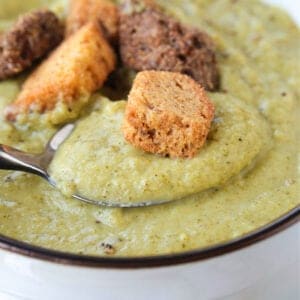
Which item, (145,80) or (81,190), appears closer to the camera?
(81,190)

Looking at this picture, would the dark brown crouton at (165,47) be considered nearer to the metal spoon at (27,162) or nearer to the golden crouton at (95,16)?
the golden crouton at (95,16)

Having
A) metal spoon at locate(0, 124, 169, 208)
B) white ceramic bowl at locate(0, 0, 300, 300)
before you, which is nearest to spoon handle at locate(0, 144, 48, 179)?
metal spoon at locate(0, 124, 169, 208)

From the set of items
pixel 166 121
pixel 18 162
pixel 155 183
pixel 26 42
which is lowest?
pixel 18 162

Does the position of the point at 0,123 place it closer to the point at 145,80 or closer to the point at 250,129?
the point at 145,80

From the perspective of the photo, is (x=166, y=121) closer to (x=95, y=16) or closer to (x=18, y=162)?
(x=18, y=162)

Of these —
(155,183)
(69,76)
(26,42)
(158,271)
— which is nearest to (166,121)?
(155,183)

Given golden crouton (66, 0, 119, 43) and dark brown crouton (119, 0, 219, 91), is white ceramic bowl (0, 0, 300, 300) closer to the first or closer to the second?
dark brown crouton (119, 0, 219, 91)

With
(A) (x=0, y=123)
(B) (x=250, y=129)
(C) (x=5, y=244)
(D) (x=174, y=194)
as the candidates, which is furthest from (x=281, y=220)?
(A) (x=0, y=123)
